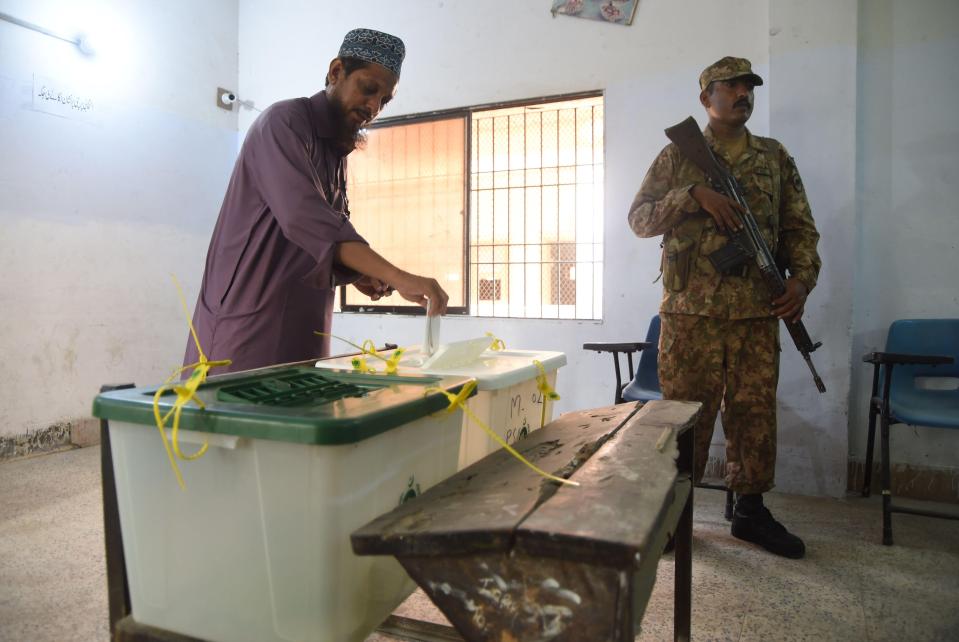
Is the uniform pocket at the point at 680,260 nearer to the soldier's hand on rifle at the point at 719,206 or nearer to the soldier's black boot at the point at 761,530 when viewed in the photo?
the soldier's hand on rifle at the point at 719,206

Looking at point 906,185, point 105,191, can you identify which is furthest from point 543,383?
point 105,191

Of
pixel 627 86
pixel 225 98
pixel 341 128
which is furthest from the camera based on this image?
pixel 225 98

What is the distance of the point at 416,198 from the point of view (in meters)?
3.45

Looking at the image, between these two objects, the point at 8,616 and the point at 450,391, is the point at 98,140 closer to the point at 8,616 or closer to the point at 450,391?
the point at 8,616

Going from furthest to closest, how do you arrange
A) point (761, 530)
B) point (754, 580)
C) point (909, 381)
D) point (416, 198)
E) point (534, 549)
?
point (416, 198), point (909, 381), point (761, 530), point (754, 580), point (534, 549)

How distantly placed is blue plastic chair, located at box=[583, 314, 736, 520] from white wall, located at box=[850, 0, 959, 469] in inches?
30.8

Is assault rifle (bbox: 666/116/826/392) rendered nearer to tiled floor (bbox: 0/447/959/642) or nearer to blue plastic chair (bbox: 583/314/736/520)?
blue plastic chair (bbox: 583/314/736/520)

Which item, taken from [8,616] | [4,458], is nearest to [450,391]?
[8,616]

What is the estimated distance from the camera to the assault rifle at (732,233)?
1866 millimetres

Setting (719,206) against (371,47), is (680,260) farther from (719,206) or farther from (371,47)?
(371,47)

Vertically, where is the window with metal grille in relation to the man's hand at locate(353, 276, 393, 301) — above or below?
above

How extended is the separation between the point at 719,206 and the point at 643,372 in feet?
2.92

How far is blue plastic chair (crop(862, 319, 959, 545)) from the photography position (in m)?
1.99

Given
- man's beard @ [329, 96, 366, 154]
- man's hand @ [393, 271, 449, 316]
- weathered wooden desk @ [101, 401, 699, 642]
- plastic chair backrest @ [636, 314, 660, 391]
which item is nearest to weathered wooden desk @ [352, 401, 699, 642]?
weathered wooden desk @ [101, 401, 699, 642]
